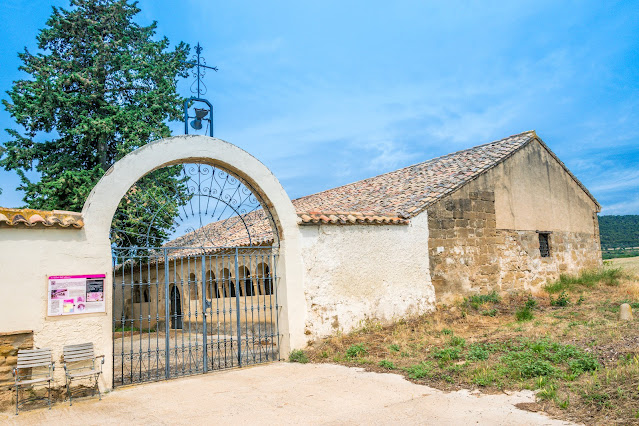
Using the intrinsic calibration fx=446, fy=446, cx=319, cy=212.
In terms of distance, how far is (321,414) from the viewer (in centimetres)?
525

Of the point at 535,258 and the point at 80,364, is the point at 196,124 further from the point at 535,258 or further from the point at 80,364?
the point at 535,258

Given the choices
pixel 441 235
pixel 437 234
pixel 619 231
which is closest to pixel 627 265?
pixel 441 235

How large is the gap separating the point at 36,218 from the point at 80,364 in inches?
84.8

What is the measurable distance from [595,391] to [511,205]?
31.4ft

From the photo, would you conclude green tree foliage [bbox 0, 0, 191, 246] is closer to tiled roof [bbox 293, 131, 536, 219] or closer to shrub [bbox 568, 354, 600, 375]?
tiled roof [bbox 293, 131, 536, 219]

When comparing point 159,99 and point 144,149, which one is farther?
point 159,99

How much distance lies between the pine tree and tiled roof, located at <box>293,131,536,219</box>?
7.06 meters

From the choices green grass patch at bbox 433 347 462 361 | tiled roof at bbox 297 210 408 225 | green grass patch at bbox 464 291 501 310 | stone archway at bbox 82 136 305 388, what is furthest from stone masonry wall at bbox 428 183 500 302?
stone archway at bbox 82 136 305 388

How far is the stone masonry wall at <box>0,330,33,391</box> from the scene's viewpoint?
5.79m

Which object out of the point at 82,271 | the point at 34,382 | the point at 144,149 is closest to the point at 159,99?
the point at 144,149

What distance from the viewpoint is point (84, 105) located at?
15594mm

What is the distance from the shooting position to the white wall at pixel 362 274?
8953 mm

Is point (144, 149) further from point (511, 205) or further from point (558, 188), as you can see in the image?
point (558, 188)

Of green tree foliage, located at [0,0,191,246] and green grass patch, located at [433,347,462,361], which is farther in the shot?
green tree foliage, located at [0,0,191,246]
